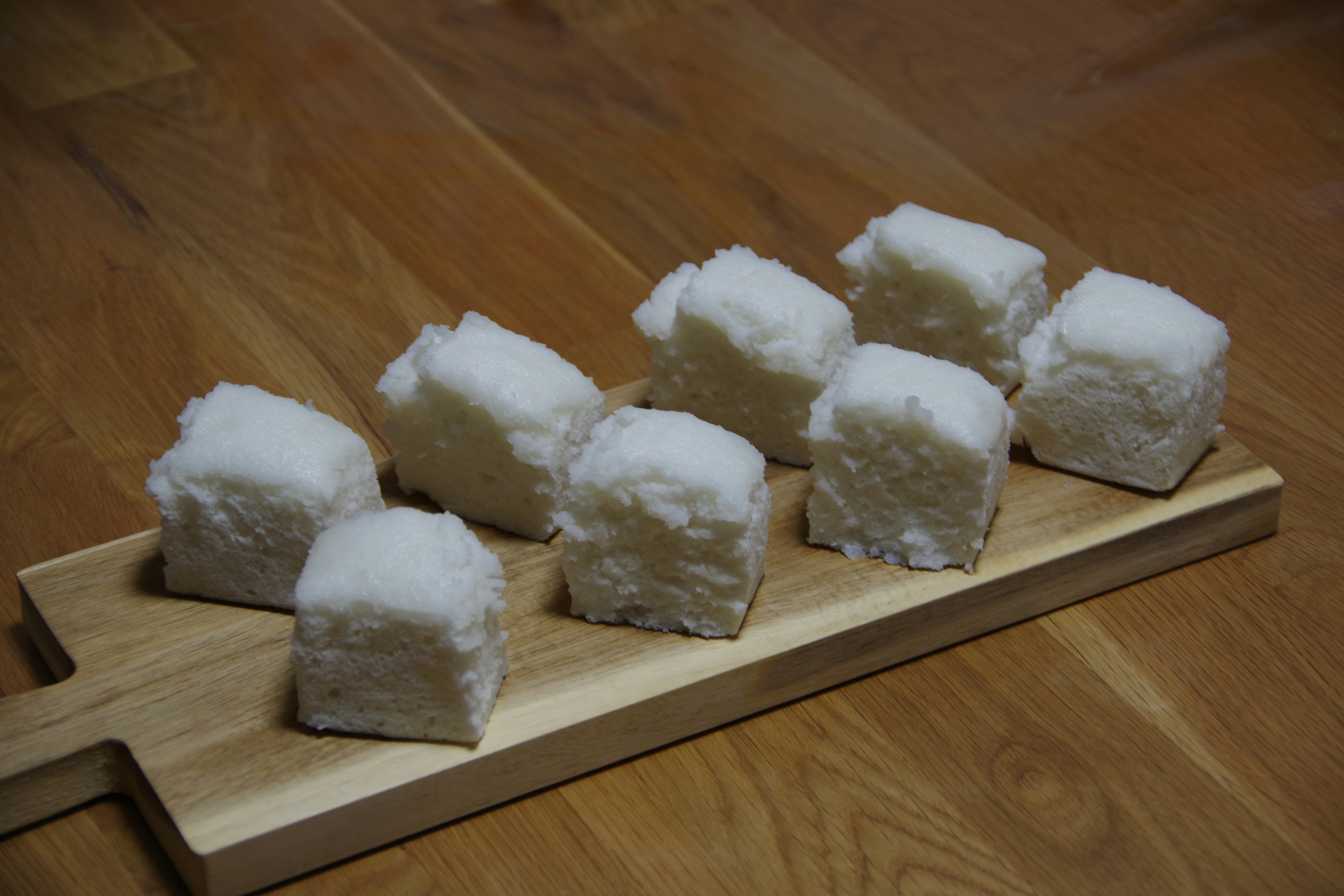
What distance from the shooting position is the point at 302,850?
5.84ft

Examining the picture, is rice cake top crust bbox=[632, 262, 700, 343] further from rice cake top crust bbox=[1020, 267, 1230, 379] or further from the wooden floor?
rice cake top crust bbox=[1020, 267, 1230, 379]

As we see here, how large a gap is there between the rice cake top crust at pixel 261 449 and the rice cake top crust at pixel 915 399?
72cm

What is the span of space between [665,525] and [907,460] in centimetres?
39

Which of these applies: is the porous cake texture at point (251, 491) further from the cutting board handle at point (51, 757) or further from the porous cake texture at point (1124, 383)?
the porous cake texture at point (1124, 383)

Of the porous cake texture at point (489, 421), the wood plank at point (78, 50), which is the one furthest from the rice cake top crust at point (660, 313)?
the wood plank at point (78, 50)

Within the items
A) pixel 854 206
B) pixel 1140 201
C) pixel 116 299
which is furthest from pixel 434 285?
pixel 1140 201

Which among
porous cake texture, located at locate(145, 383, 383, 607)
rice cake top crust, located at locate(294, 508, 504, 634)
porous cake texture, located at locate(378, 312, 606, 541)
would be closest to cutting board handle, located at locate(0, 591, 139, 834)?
porous cake texture, located at locate(145, 383, 383, 607)

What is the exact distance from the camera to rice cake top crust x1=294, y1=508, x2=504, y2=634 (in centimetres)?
173

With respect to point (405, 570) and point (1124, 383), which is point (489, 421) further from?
point (1124, 383)

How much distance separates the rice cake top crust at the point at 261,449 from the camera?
1.93 meters

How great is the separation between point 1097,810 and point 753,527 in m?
0.63

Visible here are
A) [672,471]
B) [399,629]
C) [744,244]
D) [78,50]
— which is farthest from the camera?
[78,50]

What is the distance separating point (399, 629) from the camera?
1.74 m

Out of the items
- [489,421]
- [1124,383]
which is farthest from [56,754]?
[1124,383]
